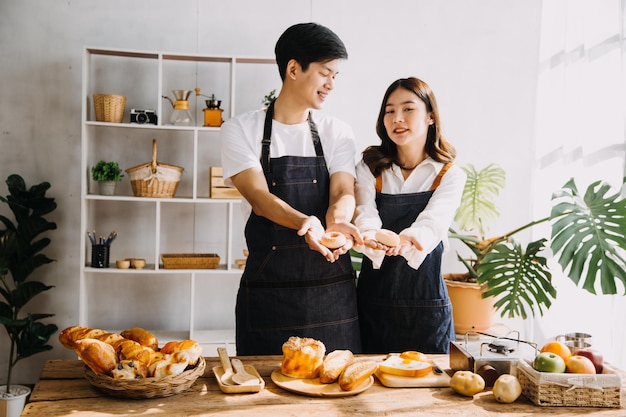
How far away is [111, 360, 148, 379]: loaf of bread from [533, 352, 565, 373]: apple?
3.36 ft

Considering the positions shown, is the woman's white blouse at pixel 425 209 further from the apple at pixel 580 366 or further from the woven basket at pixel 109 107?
the woven basket at pixel 109 107

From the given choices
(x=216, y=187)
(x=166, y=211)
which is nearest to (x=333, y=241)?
Answer: (x=216, y=187)

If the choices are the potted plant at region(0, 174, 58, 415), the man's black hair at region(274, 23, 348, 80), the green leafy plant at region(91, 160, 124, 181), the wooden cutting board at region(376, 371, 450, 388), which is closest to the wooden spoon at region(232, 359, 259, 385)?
the wooden cutting board at region(376, 371, 450, 388)

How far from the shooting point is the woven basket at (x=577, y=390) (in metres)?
1.63

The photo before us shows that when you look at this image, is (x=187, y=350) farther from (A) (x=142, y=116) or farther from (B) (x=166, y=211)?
(B) (x=166, y=211)

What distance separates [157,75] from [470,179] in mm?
2184

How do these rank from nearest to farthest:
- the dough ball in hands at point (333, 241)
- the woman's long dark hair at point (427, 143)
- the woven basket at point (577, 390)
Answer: the woven basket at point (577, 390) < the dough ball in hands at point (333, 241) < the woman's long dark hair at point (427, 143)

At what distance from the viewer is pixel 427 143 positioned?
2.54m

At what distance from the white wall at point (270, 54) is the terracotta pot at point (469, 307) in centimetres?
93

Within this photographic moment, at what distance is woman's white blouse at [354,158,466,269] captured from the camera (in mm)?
2232

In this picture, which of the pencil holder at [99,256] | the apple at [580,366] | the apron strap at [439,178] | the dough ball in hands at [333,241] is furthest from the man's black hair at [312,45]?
the pencil holder at [99,256]

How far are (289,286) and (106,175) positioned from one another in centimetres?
207

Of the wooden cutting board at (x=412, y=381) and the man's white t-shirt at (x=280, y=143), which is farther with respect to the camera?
the man's white t-shirt at (x=280, y=143)

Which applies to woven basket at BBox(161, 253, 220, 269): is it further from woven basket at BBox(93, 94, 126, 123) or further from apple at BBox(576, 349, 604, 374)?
apple at BBox(576, 349, 604, 374)
